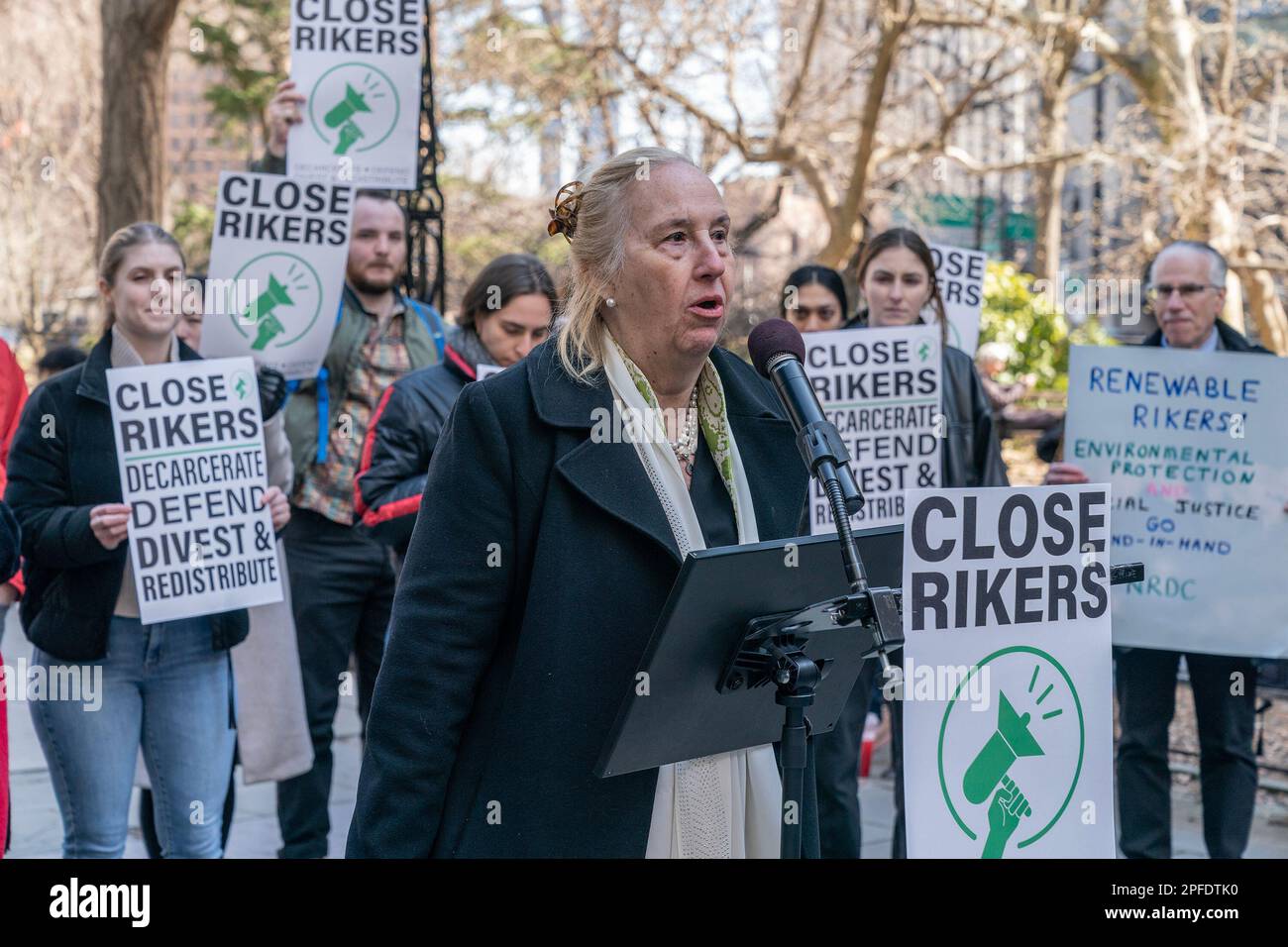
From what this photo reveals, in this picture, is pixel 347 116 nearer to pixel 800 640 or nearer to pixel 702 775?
pixel 702 775

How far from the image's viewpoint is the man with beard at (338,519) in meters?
5.62

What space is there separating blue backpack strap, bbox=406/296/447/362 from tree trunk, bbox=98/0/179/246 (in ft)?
16.4

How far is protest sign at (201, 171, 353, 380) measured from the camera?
18.6 ft

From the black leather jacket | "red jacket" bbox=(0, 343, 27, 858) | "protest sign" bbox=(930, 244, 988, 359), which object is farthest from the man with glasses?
"red jacket" bbox=(0, 343, 27, 858)

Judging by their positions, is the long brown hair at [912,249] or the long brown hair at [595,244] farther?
the long brown hair at [912,249]

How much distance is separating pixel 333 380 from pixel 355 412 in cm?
16

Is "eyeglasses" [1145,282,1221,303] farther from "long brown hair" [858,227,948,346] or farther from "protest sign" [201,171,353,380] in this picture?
"protest sign" [201,171,353,380]

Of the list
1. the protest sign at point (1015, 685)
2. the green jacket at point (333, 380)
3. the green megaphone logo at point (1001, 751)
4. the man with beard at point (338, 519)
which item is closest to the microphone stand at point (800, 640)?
the protest sign at point (1015, 685)

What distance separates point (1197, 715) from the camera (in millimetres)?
5445

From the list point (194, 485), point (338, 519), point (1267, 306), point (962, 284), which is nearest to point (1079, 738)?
point (194, 485)

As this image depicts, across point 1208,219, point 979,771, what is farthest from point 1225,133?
point 979,771

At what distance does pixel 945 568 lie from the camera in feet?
9.45

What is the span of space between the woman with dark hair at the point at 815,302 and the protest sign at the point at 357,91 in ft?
5.55

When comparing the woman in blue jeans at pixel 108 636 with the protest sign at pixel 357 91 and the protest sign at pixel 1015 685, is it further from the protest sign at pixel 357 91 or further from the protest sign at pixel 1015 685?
the protest sign at pixel 1015 685
